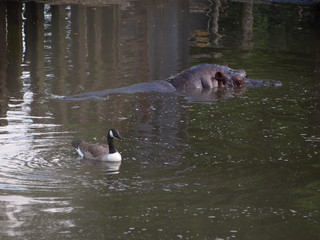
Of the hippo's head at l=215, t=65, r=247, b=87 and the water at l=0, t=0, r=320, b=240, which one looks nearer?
the water at l=0, t=0, r=320, b=240

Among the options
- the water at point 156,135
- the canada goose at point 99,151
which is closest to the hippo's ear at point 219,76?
the water at point 156,135

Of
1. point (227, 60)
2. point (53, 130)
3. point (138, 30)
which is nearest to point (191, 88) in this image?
point (227, 60)

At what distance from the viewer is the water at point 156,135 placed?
314 inches

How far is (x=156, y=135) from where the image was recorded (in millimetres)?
10742

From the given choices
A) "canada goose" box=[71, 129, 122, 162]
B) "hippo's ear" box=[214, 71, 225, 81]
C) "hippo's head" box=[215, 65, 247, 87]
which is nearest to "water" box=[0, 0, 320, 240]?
"canada goose" box=[71, 129, 122, 162]

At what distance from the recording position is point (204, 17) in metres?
20.9

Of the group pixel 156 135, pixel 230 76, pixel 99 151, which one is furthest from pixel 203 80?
pixel 99 151

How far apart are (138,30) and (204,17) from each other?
2.44m

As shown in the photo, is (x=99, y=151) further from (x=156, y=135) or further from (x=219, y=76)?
(x=219, y=76)

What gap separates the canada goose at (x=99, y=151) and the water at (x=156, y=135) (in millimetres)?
96

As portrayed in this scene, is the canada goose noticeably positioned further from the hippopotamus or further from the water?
the hippopotamus

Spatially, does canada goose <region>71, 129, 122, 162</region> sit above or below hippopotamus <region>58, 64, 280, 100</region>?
below

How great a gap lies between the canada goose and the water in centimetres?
10

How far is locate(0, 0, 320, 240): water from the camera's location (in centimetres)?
798
